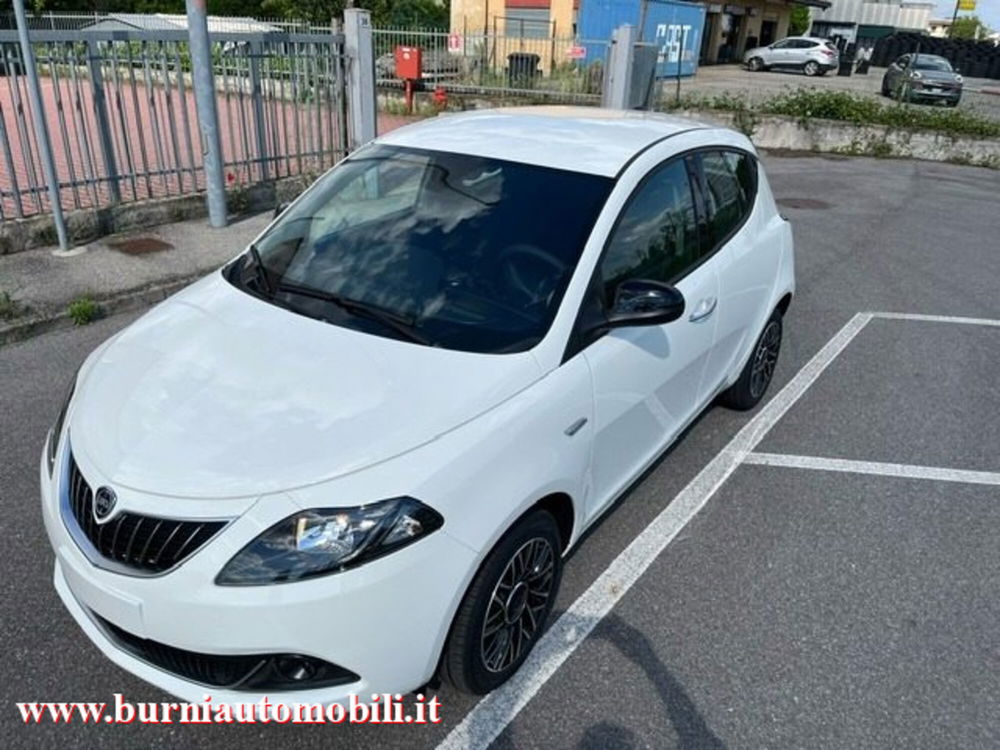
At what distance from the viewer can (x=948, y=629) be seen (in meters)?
2.93

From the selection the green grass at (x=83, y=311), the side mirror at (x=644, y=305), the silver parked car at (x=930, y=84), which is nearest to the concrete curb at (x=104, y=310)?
the green grass at (x=83, y=311)

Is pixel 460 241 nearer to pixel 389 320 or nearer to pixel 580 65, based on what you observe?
pixel 389 320

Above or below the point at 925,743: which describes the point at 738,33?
above

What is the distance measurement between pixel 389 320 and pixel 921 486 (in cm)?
294

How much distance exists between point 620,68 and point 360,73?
552 cm

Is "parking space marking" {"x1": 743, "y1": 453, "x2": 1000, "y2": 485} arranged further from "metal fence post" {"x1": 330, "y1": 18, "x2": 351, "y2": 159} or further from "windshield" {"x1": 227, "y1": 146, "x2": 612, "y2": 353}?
"metal fence post" {"x1": 330, "y1": 18, "x2": 351, "y2": 159}

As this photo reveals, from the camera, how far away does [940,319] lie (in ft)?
20.8

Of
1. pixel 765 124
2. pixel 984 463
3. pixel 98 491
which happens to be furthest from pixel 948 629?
pixel 765 124

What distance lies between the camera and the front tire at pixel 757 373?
437cm

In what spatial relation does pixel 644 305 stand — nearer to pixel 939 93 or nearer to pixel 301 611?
pixel 301 611

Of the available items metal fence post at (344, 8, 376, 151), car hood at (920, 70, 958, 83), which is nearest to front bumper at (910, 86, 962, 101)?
car hood at (920, 70, 958, 83)

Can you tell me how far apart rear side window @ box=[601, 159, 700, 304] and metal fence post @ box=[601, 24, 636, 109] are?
942 cm

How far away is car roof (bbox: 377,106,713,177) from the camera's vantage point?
311 cm

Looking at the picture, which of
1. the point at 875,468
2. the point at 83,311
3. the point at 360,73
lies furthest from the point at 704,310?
the point at 360,73
